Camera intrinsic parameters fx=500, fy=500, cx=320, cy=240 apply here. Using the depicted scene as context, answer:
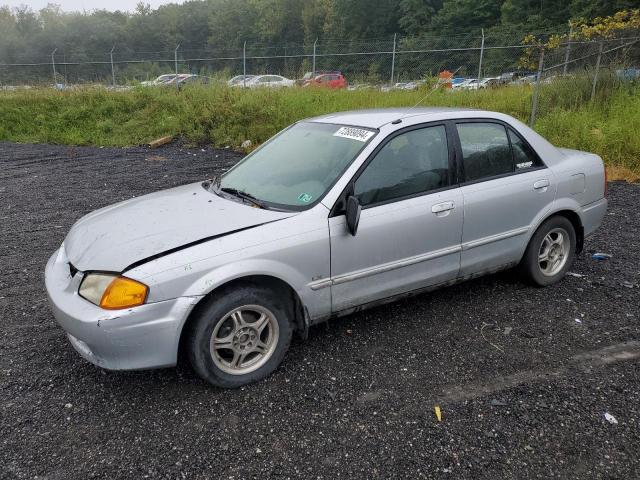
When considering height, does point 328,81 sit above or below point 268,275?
above

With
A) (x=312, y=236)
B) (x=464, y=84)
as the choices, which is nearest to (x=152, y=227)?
(x=312, y=236)

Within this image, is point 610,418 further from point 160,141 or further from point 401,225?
point 160,141

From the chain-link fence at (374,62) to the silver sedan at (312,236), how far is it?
843 centimetres

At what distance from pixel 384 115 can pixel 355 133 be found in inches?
14.2

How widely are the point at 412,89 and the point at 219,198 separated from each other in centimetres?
1209

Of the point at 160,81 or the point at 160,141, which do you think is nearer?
the point at 160,141

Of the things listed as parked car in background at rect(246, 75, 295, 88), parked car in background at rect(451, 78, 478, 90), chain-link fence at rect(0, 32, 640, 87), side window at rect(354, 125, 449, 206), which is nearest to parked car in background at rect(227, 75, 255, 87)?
parked car in background at rect(246, 75, 295, 88)

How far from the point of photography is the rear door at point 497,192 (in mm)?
3770

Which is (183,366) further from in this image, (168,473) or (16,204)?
(16,204)

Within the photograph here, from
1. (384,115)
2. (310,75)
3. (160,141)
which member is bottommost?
(160,141)

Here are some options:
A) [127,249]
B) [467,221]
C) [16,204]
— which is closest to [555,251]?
[467,221]

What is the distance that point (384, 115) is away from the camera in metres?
3.81

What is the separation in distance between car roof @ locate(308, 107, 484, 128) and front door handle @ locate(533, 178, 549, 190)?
66 cm

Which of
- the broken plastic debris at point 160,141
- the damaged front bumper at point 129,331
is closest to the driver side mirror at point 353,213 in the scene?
the damaged front bumper at point 129,331
